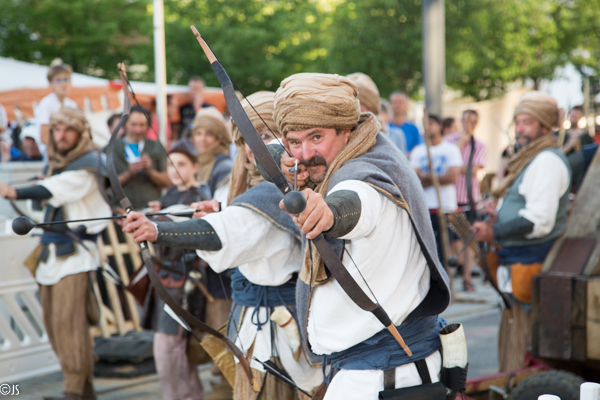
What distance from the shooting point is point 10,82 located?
32.8ft

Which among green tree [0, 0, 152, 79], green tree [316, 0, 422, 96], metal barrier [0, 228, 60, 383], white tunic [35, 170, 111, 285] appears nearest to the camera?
white tunic [35, 170, 111, 285]

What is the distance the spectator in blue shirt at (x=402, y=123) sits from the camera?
27.5ft

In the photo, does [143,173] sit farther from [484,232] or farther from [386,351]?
[386,351]

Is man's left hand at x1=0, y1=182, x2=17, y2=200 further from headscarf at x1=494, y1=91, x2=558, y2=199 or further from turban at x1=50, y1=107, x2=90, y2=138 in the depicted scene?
headscarf at x1=494, y1=91, x2=558, y2=199

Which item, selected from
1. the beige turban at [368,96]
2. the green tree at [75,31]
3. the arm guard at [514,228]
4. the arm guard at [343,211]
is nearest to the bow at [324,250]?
the arm guard at [343,211]

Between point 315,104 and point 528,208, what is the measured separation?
241 cm

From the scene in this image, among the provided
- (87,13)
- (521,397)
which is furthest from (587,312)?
(87,13)

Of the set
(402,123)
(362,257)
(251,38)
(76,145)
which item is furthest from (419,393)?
(251,38)

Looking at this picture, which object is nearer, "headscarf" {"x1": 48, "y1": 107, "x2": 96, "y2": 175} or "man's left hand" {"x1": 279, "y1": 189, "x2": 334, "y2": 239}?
"man's left hand" {"x1": 279, "y1": 189, "x2": 334, "y2": 239}

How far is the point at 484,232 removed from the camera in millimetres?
4348

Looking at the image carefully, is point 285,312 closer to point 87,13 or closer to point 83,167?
point 83,167

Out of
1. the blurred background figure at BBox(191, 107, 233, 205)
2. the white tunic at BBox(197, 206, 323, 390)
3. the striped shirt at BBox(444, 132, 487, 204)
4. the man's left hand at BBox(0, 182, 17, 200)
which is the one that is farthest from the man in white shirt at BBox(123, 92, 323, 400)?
the striped shirt at BBox(444, 132, 487, 204)

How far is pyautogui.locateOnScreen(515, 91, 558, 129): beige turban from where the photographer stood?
171 inches

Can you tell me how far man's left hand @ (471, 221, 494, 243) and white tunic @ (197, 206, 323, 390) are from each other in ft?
5.90
